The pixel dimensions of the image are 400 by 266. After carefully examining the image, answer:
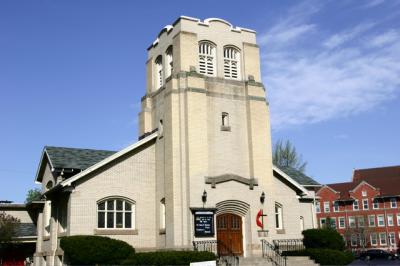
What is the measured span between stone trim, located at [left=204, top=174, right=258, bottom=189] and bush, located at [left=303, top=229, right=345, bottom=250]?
5.59 meters

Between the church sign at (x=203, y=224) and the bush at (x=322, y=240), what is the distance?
300 inches

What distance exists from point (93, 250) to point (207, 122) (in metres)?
9.32

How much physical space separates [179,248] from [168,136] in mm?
6071

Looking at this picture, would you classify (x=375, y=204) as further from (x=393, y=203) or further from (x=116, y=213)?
(x=116, y=213)

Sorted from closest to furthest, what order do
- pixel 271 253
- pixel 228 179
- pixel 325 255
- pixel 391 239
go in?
pixel 325 255, pixel 228 179, pixel 271 253, pixel 391 239

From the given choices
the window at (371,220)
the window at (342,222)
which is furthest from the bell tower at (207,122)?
the window at (342,222)

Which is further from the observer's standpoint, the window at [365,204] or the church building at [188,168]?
the window at [365,204]

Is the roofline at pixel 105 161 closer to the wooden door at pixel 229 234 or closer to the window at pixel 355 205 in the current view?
the wooden door at pixel 229 234

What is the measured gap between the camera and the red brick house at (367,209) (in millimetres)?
80250

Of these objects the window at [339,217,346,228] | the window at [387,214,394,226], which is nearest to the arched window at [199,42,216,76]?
the window at [387,214,394,226]

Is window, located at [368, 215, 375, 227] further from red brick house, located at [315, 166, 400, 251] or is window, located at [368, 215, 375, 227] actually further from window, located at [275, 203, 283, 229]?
window, located at [275, 203, 283, 229]

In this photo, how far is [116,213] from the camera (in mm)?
27312

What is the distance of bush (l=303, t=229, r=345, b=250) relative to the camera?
30500mm

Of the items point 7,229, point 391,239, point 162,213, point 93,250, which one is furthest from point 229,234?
point 391,239
